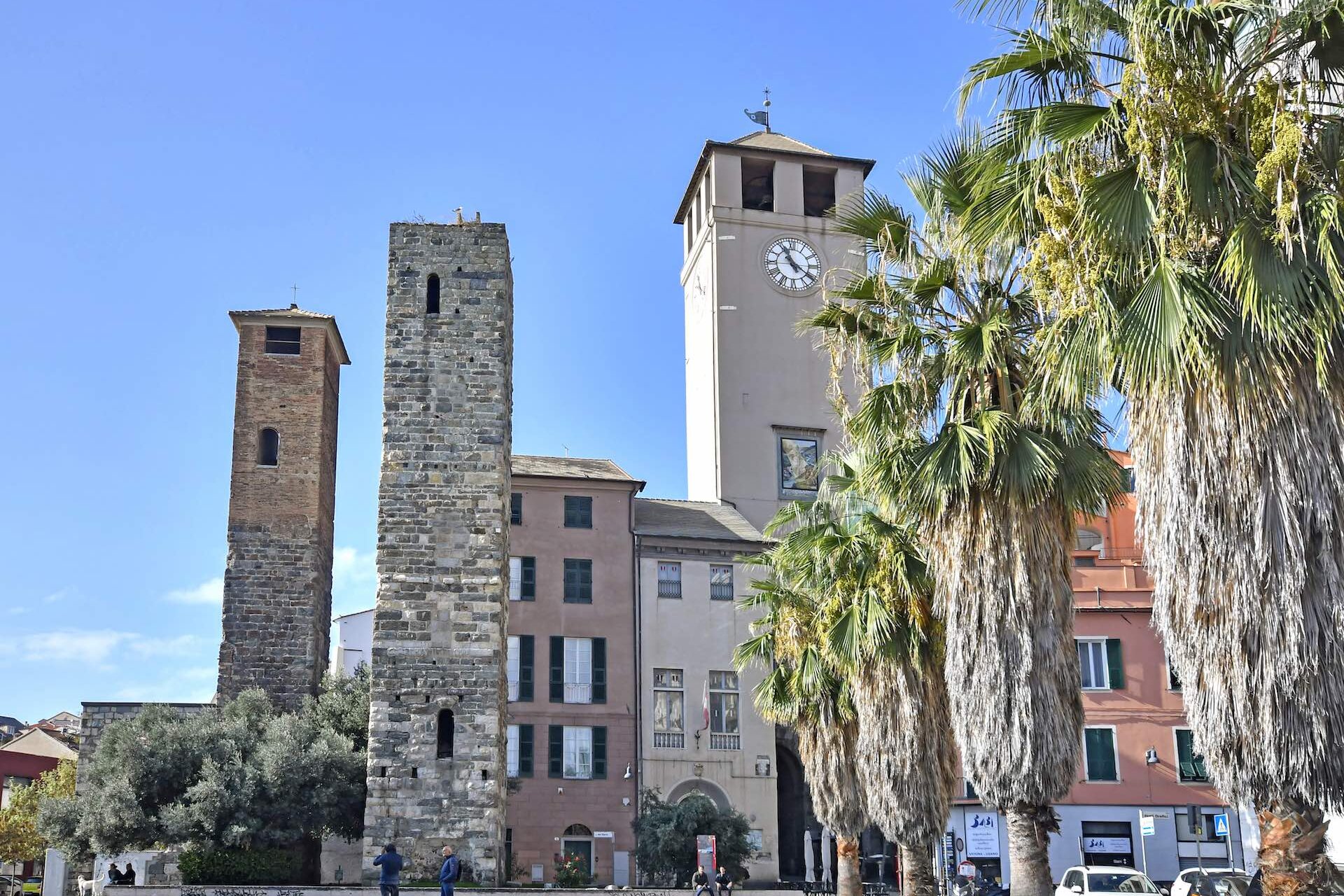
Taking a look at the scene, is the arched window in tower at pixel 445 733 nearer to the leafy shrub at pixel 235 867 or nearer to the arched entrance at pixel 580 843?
the leafy shrub at pixel 235 867

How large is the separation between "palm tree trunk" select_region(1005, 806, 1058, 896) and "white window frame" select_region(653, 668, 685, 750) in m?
25.4

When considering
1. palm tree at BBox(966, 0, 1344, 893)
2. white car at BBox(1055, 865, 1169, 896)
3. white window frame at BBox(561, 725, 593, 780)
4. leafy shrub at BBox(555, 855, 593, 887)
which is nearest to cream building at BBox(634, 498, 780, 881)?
white window frame at BBox(561, 725, 593, 780)

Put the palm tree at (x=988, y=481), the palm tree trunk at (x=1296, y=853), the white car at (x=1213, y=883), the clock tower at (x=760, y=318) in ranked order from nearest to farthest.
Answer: the palm tree trunk at (x=1296, y=853) < the palm tree at (x=988, y=481) < the white car at (x=1213, y=883) < the clock tower at (x=760, y=318)

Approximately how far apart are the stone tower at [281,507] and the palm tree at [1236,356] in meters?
27.2

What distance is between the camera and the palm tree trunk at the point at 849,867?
77.6 feet

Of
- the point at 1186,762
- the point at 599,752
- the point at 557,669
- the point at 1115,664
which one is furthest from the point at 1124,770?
the point at 557,669

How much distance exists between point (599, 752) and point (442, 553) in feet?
43.3

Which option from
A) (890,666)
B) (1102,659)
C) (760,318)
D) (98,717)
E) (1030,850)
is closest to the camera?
(1030,850)

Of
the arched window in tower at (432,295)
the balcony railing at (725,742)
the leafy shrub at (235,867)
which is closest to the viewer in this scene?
the leafy shrub at (235,867)

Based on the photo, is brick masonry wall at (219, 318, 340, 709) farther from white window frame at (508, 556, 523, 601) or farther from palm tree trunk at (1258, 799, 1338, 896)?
palm tree trunk at (1258, 799, 1338, 896)

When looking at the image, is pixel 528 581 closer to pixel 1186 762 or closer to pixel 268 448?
pixel 268 448

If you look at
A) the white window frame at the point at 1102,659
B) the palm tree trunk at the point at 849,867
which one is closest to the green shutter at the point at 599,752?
the white window frame at the point at 1102,659

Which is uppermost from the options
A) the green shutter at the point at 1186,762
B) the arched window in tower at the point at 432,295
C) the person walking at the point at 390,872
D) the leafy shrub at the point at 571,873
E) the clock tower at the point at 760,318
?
the clock tower at the point at 760,318

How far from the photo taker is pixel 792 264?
48062 mm
